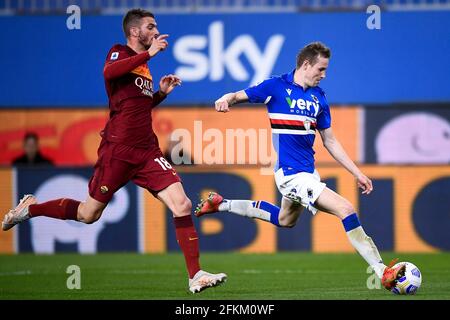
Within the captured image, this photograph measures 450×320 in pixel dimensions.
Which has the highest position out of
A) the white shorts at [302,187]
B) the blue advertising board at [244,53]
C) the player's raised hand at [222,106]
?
the blue advertising board at [244,53]

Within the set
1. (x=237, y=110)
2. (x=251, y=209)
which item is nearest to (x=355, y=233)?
(x=251, y=209)

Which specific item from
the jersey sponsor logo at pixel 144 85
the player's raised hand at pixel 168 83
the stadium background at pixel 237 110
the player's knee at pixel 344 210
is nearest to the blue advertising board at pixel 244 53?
the stadium background at pixel 237 110

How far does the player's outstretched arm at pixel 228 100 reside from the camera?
8.88m

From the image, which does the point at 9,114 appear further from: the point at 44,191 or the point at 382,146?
the point at 382,146

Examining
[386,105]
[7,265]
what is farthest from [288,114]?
[386,105]

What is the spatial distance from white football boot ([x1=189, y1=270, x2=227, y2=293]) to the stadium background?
233 inches

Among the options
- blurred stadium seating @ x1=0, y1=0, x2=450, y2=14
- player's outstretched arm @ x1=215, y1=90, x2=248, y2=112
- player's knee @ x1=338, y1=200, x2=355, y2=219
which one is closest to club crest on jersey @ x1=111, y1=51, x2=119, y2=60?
player's outstretched arm @ x1=215, y1=90, x2=248, y2=112

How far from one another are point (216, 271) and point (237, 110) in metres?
4.02

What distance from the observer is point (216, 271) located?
1179 centimetres

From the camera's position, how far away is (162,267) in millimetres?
12492

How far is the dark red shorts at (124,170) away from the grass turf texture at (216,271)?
0.97 metres

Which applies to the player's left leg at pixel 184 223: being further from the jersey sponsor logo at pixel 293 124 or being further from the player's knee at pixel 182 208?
the jersey sponsor logo at pixel 293 124

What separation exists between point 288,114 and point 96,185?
186 centimetres

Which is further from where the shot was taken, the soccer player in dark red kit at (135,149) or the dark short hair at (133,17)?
the dark short hair at (133,17)
